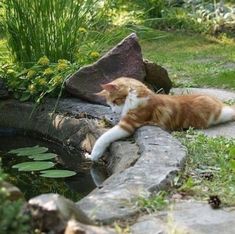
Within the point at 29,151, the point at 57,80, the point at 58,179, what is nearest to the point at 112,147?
the point at 58,179

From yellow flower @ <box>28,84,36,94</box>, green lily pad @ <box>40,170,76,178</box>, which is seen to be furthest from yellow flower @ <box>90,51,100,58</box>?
green lily pad @ <box>40,170,76,178</box>

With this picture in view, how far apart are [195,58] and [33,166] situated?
206 inches

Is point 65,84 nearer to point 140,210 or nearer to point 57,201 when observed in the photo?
point 140,210

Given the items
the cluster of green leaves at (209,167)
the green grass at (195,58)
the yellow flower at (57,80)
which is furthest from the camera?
the green grass at (195,58)

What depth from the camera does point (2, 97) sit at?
6.52 meters

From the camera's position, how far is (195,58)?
9719mm

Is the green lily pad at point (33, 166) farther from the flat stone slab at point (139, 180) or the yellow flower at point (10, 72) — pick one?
the yellow flower at point (10, 72)

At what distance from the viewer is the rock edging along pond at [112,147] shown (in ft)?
11.2

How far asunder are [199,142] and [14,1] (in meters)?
2.83

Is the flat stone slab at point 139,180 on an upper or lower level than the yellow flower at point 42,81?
upper

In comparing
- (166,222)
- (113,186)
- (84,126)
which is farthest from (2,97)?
(166,222)

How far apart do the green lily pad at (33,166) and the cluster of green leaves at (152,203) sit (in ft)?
5.27

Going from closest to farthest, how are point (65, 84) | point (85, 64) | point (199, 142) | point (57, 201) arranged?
point (57, 201), point (199, 142), point (65, 84), point (85, 64)

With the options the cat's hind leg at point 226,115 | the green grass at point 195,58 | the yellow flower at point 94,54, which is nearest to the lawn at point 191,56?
the green grass at point 195,58
